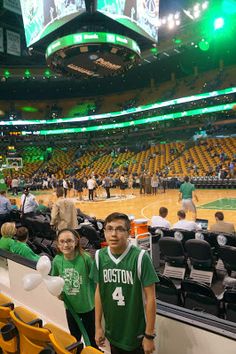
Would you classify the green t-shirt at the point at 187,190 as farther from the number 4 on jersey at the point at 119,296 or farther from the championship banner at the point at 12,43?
the championship banner at the point at 12,43

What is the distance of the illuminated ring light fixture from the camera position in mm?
10234

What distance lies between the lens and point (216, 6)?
18.0 metres

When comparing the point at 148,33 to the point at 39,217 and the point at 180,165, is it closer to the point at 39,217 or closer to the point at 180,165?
the point at 39,217

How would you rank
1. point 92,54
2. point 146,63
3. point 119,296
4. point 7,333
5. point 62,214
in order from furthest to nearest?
1. point 146,63
2. point 92,54
3. point 62,214
4. point 7,333
5. point 119,296

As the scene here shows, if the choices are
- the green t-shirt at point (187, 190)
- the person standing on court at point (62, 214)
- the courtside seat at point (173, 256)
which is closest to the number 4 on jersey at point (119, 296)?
the courtside seat at point (173, 256)

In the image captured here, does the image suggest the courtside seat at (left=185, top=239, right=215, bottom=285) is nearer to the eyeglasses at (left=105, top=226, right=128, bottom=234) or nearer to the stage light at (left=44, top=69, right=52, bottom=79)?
the eyeglasses at (left=105, top=226, right=128, bottom=234)

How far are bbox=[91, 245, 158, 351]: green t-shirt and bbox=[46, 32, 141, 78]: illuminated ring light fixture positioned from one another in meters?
9.68

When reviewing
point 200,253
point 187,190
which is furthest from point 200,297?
point 187,190

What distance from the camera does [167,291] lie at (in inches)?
140

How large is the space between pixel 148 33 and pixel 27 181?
22.0 meters

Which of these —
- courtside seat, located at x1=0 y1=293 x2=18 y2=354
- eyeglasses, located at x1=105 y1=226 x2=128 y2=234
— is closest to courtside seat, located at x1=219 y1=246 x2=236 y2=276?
eyeglasses, located at x1=105 y1=226 x2=128 y2=234

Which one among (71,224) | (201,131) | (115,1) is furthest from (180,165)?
(71,224)

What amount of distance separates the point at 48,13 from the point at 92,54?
2.19 m

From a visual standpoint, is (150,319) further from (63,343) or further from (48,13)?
(48,13)
